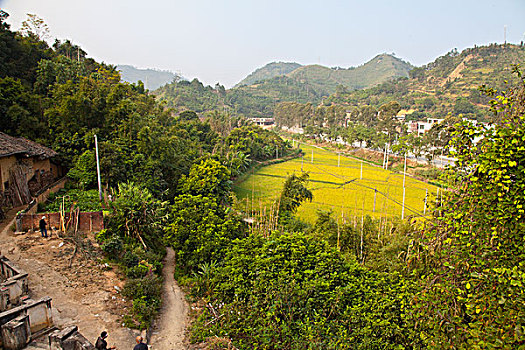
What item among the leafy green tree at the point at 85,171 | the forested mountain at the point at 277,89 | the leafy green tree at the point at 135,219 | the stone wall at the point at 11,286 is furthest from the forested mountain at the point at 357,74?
the stone wall at the point at 11,286

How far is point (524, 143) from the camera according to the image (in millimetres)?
3566

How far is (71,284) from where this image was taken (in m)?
7.48

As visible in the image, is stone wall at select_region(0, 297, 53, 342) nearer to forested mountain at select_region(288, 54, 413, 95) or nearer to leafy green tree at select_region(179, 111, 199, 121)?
leafy green tree at select_region(179, 111, 199, 121)

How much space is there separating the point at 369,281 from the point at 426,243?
77.7 inches

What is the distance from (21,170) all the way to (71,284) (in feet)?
19.9

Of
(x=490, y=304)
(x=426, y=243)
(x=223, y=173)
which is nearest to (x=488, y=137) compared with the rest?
(x=426, y=243)

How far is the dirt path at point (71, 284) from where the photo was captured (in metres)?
6.43

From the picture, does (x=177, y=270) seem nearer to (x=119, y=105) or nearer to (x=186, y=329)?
(x=186, y=329)

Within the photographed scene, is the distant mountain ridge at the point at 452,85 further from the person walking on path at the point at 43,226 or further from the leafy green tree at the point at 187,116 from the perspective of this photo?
the person walking on path at the point at 43,226

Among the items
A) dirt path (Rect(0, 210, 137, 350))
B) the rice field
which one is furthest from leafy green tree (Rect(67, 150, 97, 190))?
the rice field

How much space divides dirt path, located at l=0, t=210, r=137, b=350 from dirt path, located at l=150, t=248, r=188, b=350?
706 millimetres

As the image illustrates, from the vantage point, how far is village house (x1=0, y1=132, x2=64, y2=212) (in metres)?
10.6

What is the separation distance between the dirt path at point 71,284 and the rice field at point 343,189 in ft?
23.7

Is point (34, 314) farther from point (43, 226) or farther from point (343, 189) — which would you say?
point (343, 189)
